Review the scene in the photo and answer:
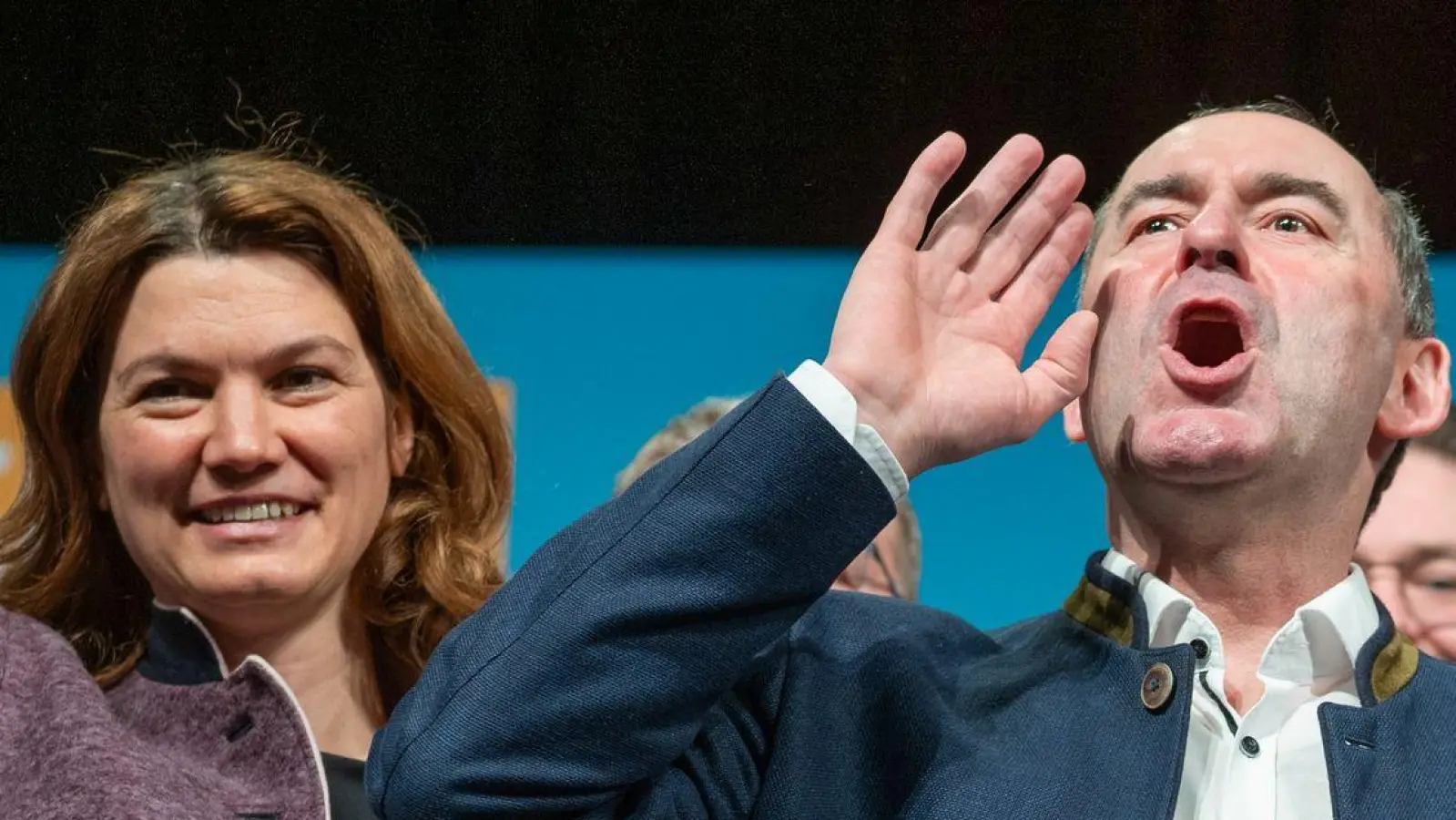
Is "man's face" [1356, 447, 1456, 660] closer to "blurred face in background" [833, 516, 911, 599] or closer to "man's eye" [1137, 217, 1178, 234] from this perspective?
"blurred face in background" [833, 516, 911, 599]

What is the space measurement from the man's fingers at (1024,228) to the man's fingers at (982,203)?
0.02 metres

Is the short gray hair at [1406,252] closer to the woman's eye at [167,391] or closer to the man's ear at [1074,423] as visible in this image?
the man's ear at [1074,423]

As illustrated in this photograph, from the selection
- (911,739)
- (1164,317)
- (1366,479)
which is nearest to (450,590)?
(911,739)

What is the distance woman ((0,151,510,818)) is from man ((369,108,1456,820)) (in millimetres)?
508

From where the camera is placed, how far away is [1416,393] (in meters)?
1.88

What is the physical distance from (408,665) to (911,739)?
30.8 inches

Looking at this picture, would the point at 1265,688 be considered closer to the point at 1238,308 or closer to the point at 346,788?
the point at 1238,308

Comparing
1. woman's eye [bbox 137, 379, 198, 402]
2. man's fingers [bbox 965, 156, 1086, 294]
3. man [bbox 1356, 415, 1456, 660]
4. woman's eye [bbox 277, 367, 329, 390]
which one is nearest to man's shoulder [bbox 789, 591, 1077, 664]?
man's fingers [bbox 965, 156, 1086, 294]

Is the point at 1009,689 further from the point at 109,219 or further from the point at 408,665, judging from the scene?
the point at 109,219

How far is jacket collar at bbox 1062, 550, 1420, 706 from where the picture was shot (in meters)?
1.64

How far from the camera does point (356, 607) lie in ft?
7.11

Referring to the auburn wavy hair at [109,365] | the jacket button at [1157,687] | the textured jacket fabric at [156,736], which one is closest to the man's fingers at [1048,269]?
the jacket button at [1157,687]

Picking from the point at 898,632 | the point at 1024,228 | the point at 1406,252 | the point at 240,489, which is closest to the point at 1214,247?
the point at 1024,228

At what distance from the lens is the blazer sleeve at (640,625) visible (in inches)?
56.8
